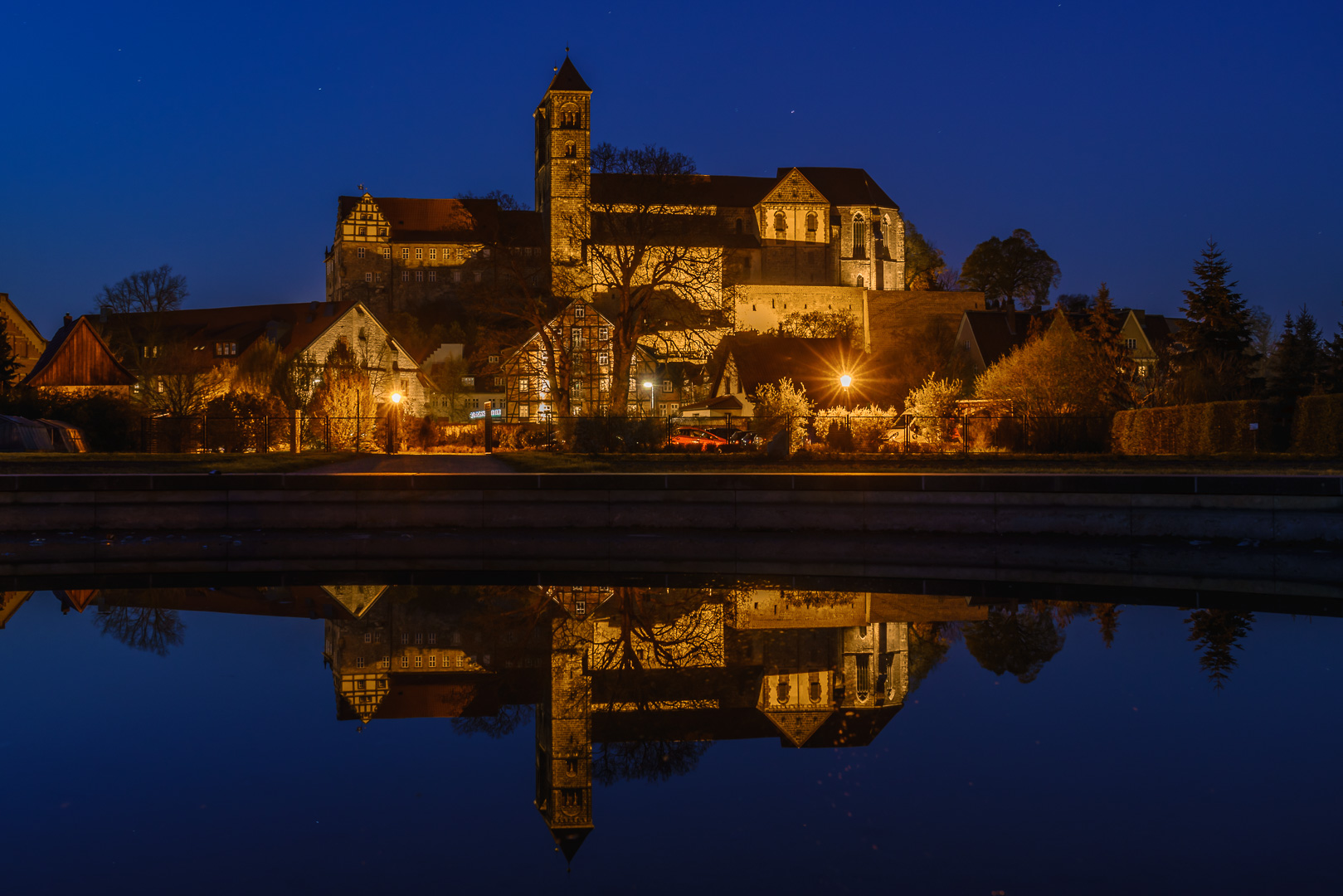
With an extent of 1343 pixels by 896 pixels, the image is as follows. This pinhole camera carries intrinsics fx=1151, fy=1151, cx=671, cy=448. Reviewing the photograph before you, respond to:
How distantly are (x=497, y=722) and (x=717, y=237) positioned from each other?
380 ft

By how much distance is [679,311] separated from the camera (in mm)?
60250

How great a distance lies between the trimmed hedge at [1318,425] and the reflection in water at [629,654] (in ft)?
72.0

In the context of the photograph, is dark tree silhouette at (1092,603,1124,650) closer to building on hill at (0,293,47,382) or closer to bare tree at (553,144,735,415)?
bare tree at (553,144,735,415)

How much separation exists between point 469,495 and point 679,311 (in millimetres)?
A: 44231

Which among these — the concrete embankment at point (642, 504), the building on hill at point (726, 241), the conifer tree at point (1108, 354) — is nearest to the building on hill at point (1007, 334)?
the conifer tree at point (1108, 354)

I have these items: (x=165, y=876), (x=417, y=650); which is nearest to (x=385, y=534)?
(x=417, y=650)

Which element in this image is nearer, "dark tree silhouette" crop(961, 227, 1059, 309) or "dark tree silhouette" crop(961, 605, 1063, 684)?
"dark tree silhouette" crop(961, 605, 1063, 684)

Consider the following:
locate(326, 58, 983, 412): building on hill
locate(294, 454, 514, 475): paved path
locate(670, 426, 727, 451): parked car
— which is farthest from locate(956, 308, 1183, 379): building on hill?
locate(294, 454, 514, 475): paved path

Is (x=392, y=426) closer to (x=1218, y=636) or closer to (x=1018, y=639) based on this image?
(x=1018, y=639)

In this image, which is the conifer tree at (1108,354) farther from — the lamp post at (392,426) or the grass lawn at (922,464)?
the lamp post at (392,426)

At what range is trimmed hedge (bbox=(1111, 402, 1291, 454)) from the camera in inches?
1283

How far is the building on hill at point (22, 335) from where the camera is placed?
91375 millimetres

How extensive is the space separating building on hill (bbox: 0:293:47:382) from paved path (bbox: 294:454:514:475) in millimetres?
66777

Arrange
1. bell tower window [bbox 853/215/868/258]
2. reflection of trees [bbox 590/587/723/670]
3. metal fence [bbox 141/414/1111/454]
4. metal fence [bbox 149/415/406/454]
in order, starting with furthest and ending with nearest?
bell tower window [bbox 853/215/868/258] < metal fence [bbox 149/415/406/454] < metal fence [bbox 141/414/1111/454] < reflection of trees [bbox 590/587/723/670]
